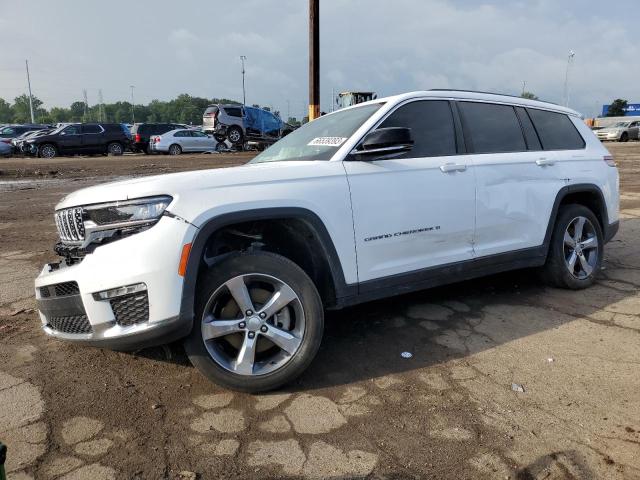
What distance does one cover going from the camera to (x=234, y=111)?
2648cm

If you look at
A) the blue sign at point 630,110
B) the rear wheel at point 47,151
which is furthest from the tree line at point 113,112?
the rear wheel at point 47,151

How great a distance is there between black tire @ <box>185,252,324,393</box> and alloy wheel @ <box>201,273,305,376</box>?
22 millimetres

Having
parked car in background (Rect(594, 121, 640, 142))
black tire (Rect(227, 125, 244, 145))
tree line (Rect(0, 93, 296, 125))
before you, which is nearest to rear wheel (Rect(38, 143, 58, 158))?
black tire (Rect(227, 125, 244, 145))

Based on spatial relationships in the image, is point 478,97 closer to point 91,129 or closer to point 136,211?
point 136,211

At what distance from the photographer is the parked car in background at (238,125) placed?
26359mm

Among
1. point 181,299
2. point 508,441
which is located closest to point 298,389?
point 181,299

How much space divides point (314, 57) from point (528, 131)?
33.3ft

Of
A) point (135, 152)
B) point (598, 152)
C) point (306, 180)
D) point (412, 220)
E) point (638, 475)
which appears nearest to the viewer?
point (638, 475)

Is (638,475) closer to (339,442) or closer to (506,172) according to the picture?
(339,442)

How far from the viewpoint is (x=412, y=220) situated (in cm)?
355

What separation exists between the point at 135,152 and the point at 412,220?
27.6 m

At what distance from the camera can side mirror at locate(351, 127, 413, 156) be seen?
3289 millimetres

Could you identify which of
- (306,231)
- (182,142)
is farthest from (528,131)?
(182,142)

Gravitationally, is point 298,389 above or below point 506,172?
below
